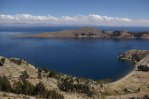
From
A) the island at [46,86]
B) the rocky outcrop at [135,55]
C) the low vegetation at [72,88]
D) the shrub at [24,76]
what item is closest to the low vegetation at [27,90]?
the island at [46,86]

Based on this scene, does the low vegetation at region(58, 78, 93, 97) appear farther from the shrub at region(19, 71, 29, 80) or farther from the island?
the shrub at region(19, 71, 29, 80)

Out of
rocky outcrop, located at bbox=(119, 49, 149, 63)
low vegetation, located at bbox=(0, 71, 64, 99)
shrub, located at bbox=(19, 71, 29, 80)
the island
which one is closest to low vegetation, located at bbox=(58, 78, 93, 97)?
the island

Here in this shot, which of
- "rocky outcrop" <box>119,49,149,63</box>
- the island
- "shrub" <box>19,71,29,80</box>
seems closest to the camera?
the island

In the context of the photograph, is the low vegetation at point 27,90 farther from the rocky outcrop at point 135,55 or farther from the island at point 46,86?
the rocky outcrop at point 135,55

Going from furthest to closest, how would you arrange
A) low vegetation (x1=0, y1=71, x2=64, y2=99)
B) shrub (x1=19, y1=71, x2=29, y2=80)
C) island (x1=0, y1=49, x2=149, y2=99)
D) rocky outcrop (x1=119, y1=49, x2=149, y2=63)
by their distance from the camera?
rocky outcrop (x1=119, y1=49, x2=149, y2=63) → shrub (x1=19, y1=71, x2=29, y2=80) → island (x1=0, y1=49, x2=149, y2=99) → low vegetation (x1=0, y1=71, x2=64, y2=99)

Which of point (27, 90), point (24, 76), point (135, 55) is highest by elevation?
point (27, 90)

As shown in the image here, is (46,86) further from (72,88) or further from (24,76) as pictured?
(72,88)

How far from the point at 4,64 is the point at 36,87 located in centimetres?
1978

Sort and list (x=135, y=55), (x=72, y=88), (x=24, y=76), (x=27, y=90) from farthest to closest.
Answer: (x=135, y=55) < (x=72, y=88) < (x=24, y=76) < (x=27, y=90)

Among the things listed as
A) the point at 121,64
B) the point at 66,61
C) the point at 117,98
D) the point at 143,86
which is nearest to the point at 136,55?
the point at 121,64

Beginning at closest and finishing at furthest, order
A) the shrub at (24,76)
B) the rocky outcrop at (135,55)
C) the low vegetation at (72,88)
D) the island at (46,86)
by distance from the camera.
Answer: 1. the island at (46,86)
2. the shrub at (24,76)
3. the low vegetation at (72,88)
4. the rocky outcrop at (135,55)

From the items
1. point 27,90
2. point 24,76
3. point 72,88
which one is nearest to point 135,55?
point 72,88

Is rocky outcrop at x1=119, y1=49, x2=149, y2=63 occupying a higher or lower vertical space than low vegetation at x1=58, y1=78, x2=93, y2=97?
lower

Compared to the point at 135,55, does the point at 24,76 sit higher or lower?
higher
